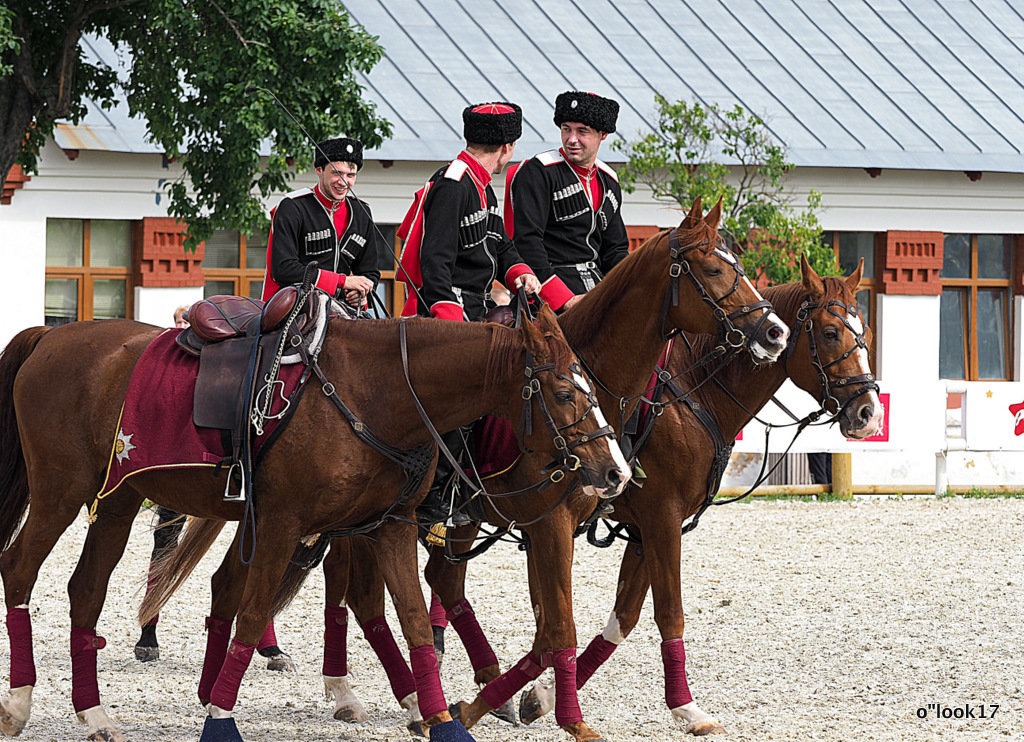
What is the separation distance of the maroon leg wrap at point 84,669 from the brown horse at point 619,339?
1.60 meters

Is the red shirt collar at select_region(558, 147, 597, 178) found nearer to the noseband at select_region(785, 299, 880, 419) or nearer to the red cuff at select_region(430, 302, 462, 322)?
the red cuff at select_region(430, 302, 462, 322)

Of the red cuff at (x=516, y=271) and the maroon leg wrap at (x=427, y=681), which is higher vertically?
the red cuff at (x=516, y=271)

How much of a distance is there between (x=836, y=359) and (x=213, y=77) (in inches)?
295

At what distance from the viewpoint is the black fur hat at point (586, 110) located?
6.52 m

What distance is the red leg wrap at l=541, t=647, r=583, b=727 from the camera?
5664 mm

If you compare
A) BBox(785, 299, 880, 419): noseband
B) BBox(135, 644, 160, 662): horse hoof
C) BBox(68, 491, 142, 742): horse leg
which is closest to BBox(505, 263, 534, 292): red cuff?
BBox(785, 299, 880, 419): noseband

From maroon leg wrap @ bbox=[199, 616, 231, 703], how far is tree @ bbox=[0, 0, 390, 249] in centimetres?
658

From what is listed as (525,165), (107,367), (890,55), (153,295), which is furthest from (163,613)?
(890,55)

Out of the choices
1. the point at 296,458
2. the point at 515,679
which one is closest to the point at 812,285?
the point at 515,679

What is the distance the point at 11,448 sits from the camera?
648cm

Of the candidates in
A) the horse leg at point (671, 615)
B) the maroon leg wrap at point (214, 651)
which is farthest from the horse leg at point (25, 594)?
the horse leg at point (671, 615)

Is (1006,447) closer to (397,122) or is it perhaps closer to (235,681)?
(397,122)

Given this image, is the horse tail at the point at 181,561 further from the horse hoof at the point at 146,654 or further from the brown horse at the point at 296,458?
the horse hoof at the point at 146,654

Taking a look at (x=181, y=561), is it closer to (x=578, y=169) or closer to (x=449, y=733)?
(x=449, y=733)
